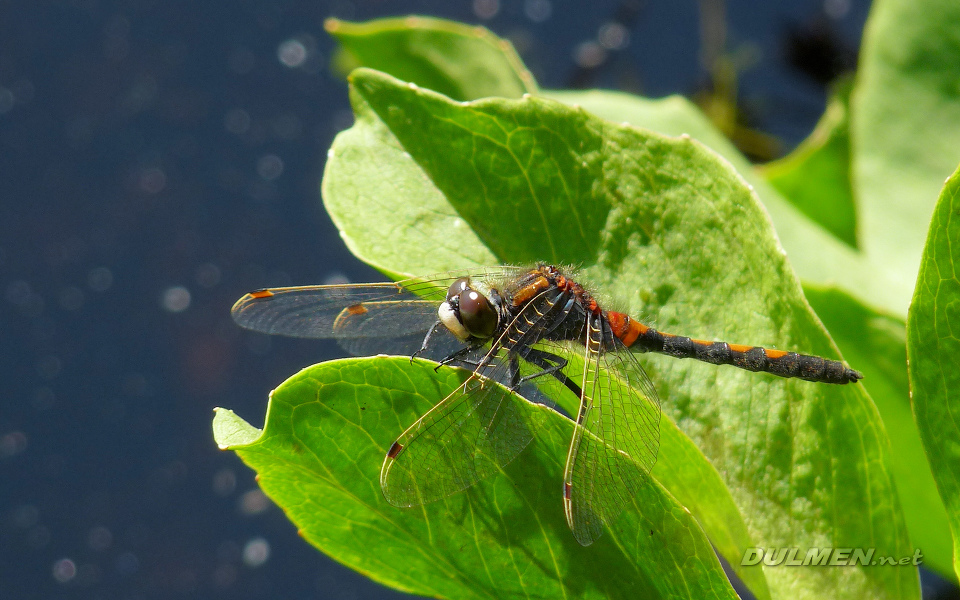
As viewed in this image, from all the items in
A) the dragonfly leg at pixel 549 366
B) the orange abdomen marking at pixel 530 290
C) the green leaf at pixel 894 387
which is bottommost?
the green leaf at pixel 894 387

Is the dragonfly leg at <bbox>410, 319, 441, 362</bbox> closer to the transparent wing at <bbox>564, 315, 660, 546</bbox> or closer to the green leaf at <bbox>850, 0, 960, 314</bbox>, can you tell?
the transparent wing at <bbox>564, 315, 660, 546</bbox>

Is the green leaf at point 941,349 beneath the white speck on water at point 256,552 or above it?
above

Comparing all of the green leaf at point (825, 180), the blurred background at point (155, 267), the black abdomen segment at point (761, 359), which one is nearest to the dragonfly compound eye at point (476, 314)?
the black abdomen segment at point (761, 359)

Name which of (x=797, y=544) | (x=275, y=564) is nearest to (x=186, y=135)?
(x=275, y=564)

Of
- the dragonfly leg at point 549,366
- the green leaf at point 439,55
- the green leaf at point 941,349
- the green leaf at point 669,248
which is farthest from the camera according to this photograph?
the green leaf at point 439,55

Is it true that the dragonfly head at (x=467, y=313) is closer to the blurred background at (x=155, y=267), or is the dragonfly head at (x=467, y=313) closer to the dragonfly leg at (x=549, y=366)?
the dragonfly leg at (x=549, y=366)

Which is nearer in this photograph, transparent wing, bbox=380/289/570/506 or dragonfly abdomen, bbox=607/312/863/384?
transparent wing, bbox=380/289/570/506

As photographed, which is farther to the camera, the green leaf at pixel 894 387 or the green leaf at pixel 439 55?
the green leaf at pixel 439 55

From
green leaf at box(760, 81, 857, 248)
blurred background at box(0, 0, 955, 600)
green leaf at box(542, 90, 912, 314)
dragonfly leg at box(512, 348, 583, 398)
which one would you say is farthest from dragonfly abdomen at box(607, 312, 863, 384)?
blurred background at box(0, 0, 955, 600)

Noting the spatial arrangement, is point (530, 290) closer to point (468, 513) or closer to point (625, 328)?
→ point (625, 328)
